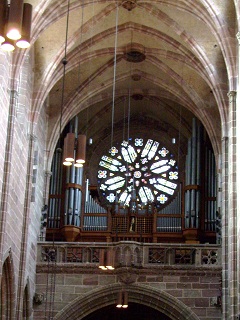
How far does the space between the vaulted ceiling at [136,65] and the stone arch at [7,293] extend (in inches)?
190

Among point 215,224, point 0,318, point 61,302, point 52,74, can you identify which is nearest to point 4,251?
point 0,318

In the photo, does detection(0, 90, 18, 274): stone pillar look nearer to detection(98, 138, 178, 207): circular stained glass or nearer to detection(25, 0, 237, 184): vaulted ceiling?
detection(25, 0, 237, 184): vaulted ceiling

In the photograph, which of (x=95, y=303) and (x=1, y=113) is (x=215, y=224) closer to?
(x=95, y=303)

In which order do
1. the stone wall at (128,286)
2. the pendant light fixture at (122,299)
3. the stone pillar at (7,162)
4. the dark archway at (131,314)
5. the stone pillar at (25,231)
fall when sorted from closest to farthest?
the stone pillar at (7,162) < the stone pillar at (25,231) < the pendant light fixture at (122,299) < the stone wall at (128,286) < the dark archway at (131,314)

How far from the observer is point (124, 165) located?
3130 centimetres

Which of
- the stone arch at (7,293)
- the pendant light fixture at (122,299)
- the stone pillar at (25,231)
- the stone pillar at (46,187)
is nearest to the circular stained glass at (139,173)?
the stone pillar at (46,187)

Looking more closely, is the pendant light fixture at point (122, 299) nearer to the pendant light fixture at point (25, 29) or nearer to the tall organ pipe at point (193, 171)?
the tall organ pipe at point (193, 171)

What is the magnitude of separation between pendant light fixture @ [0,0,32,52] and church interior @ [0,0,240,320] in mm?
8691

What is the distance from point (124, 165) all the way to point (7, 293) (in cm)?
1028

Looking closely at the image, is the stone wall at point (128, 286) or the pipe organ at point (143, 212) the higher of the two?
the pipe organ at point (143, 212)

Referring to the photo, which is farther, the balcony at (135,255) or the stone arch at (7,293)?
the balcony at (135,255)

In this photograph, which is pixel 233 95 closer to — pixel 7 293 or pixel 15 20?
pixel 7 293

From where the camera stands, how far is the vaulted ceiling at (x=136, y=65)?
2308cm

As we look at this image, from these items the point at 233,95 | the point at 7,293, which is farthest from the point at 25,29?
the point at 7,293
